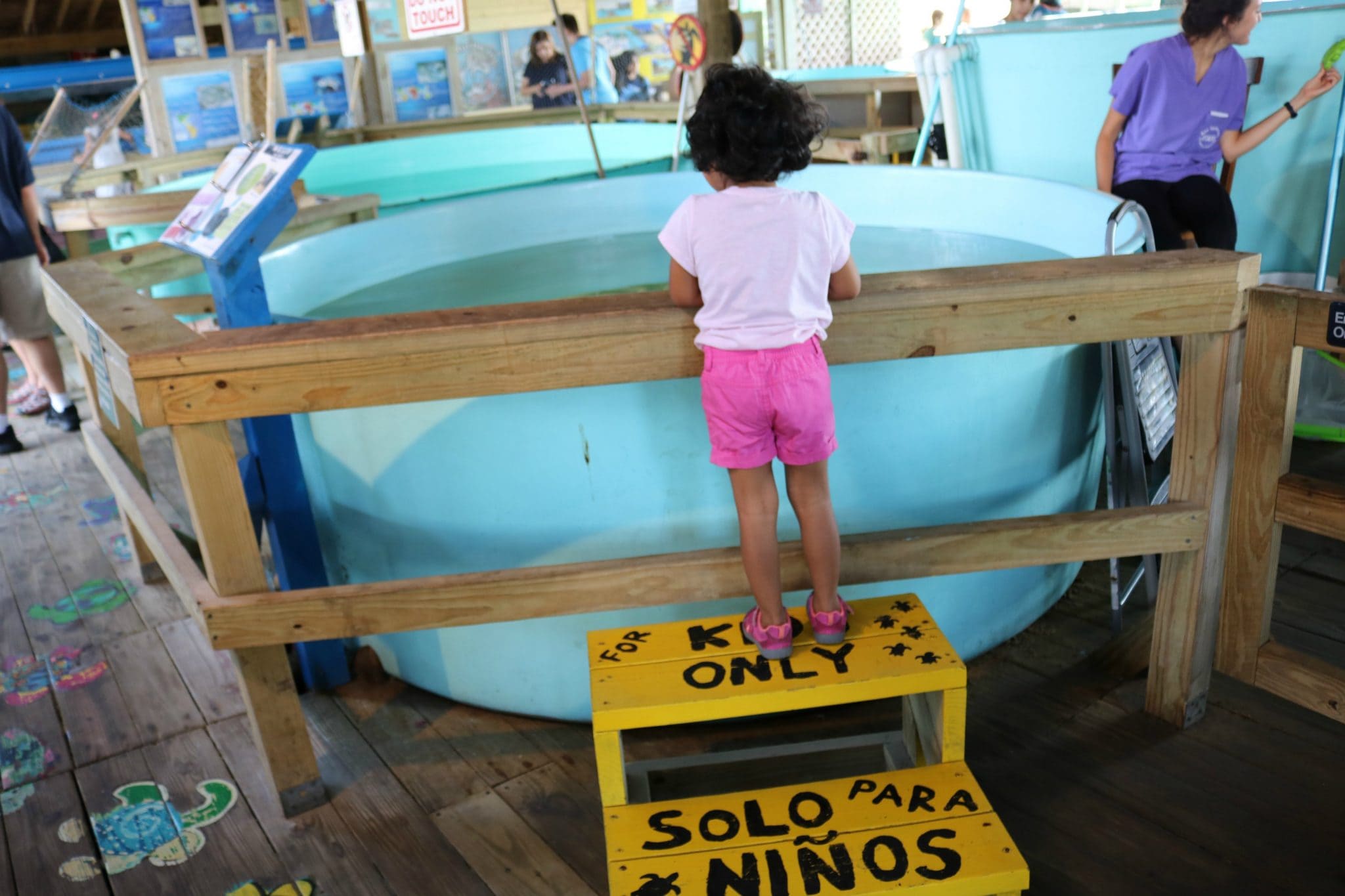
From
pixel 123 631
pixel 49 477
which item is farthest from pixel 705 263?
pixel 49 477

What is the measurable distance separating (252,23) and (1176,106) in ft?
21.8

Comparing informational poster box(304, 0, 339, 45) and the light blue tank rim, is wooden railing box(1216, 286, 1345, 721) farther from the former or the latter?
informational poster box(304, 0, 339, 45)

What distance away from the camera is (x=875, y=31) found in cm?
1305

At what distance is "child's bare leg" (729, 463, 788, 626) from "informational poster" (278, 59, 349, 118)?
695 centimetres

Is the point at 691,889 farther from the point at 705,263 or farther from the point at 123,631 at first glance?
the point at 123,631

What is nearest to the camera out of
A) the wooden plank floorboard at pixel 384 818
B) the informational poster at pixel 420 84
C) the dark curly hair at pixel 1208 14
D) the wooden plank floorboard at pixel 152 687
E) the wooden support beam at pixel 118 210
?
the wooden plank floorboard at pixel 384 818

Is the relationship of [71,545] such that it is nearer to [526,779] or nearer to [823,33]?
[526,779]

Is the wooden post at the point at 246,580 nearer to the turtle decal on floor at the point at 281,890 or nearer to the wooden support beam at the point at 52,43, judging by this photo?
the turtle decal on floor at the point at 281,890

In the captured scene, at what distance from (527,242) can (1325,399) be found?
2.74 metres

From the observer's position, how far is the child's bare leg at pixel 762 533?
159cm

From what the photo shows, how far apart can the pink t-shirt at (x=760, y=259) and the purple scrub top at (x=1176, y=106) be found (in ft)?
5.93

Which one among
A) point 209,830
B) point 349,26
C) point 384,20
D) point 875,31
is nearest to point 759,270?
point 209,830

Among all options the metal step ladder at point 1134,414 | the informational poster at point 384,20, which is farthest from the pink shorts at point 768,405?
the informational poster at point 384,20

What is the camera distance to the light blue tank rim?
3.13 m
